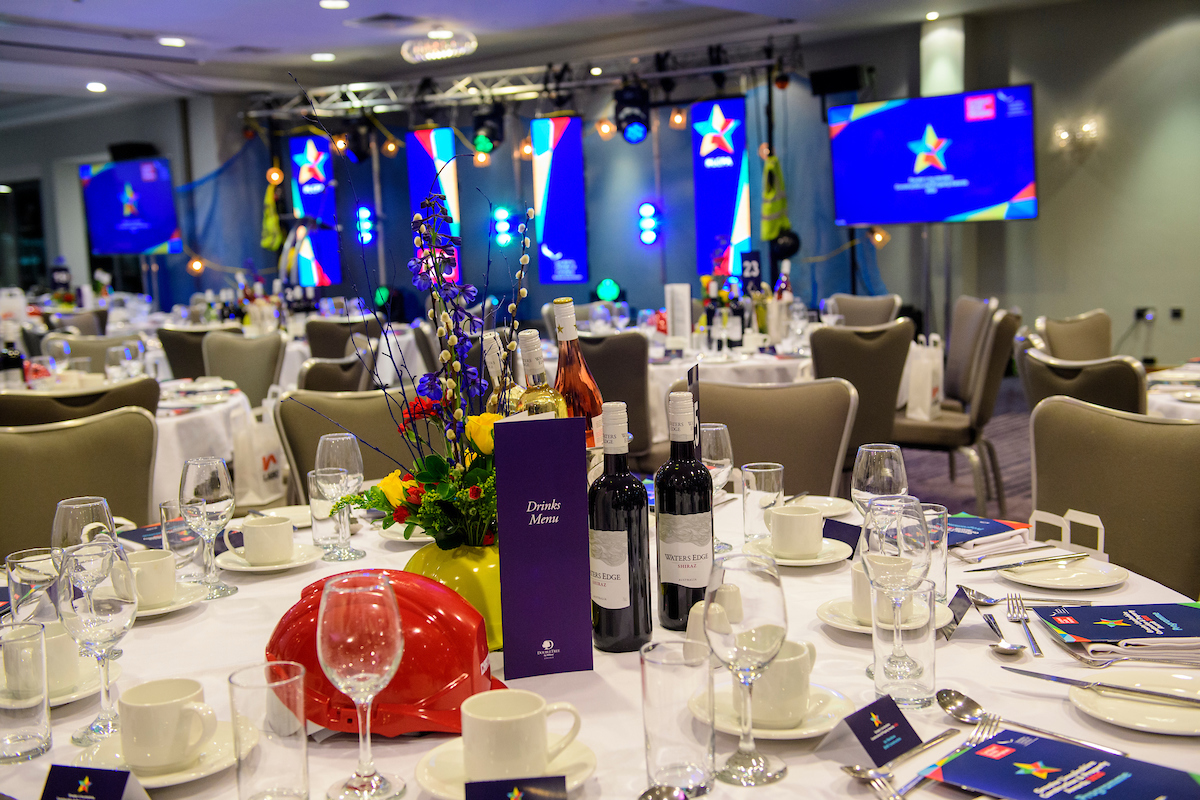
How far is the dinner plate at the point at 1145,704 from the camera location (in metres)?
1.02

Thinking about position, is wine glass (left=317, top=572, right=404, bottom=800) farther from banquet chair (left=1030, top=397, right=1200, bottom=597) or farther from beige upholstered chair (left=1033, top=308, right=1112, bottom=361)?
beige upholstered chair (left=1033, top=308, right=1112, bottom=361)

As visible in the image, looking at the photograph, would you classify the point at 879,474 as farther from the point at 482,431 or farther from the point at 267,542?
the point at 267,542

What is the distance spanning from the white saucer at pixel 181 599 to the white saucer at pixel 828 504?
1.11 metres

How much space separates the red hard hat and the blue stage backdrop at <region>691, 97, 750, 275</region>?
8.21m

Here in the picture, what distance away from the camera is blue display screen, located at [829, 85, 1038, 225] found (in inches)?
296

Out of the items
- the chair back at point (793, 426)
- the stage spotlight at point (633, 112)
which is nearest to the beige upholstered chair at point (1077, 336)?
the chair back at point (793, 426)

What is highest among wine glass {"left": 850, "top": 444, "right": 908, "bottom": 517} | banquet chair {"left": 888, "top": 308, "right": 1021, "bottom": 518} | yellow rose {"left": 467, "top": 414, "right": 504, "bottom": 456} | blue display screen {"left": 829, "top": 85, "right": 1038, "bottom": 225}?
blue display screen {"left": 829, "top": 85, "right": 1038, "bottom": 225}

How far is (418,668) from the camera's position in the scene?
41.7 inches

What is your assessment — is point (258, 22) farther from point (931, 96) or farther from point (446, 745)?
point (446, 745)

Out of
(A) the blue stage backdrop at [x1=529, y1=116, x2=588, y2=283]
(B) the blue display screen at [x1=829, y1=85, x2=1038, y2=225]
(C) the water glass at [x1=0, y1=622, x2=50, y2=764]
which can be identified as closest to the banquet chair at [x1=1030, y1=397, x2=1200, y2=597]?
(C) the water glass at [x1=0, y1=622, x2=50, y2=764]

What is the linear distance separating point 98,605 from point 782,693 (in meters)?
0.78

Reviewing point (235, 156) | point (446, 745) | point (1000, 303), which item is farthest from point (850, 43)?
point (446, 745)

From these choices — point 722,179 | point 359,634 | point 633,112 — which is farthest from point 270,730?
point 722,179

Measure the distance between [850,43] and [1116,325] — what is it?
335 cm
